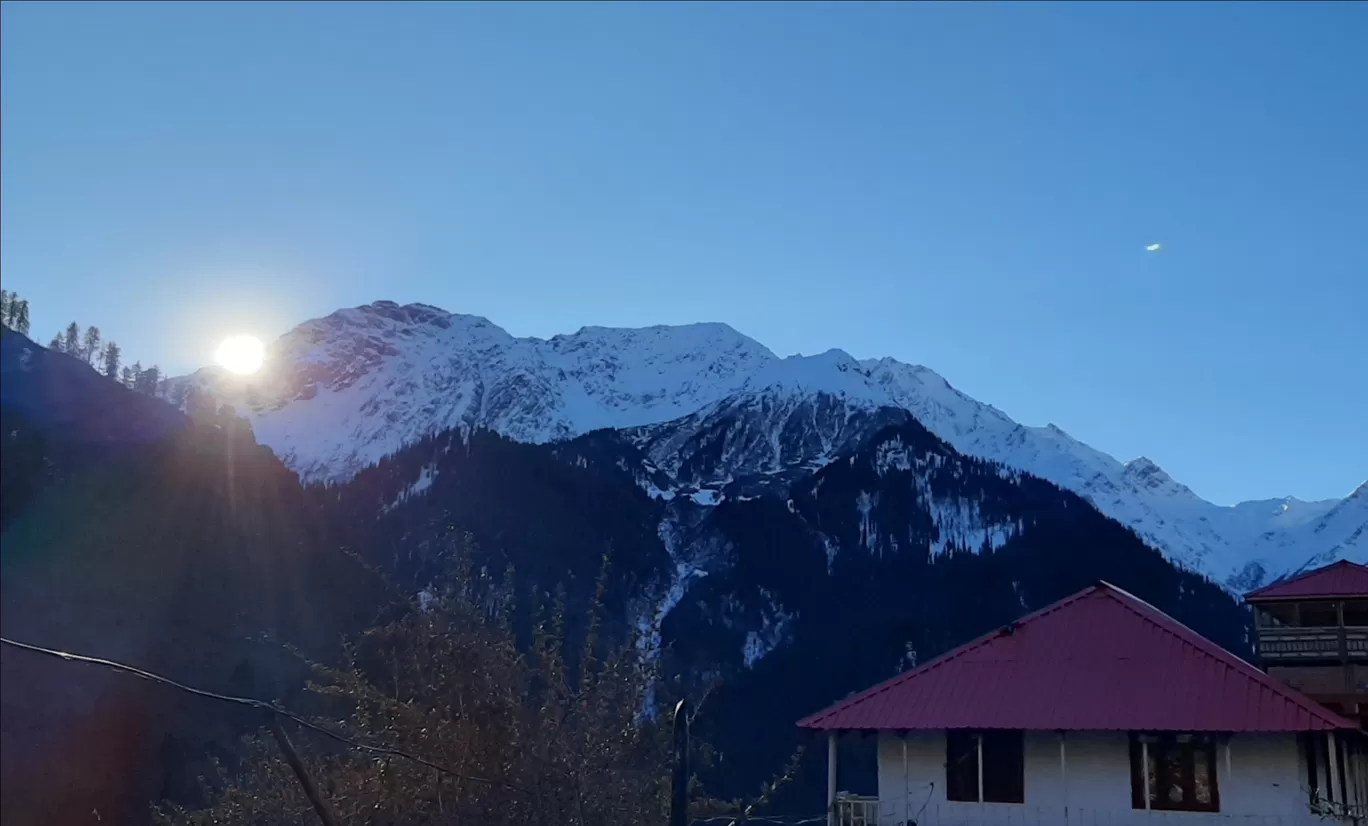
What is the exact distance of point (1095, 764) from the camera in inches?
850

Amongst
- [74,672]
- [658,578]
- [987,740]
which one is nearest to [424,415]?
[658,578]

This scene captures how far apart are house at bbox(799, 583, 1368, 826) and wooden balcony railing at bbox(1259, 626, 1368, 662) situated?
59.2 inches

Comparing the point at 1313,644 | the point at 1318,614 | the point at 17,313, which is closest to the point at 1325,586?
the point at 1318,614

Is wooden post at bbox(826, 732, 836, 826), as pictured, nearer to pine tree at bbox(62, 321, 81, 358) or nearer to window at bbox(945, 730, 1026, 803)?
window at bbox(945, 730, 1026, 803)

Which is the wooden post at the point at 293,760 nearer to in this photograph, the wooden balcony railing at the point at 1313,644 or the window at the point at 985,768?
the window at the point at 985,768

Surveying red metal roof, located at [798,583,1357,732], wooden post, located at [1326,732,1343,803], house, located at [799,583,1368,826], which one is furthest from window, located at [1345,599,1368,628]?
wooden post, located at [1326,732,1343,803]

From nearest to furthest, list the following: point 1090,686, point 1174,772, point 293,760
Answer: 1. point 293,760
2. point 1174,772
3. point 1090,686

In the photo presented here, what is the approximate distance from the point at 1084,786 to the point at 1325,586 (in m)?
6.18

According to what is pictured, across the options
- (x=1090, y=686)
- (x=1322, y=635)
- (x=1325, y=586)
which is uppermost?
(x=1325, y=586)

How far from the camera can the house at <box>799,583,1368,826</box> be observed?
2047 cm

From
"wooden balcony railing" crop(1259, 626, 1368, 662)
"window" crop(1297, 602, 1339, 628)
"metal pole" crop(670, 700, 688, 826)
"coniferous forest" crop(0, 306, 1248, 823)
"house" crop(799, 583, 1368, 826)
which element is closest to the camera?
"metal pole" crop(670, 700, 688, 826)

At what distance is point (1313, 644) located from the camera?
22734 mm

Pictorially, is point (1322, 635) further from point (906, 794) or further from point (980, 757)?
point (906, 794)

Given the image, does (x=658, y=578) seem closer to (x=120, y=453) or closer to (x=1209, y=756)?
(x=120, y=453)
